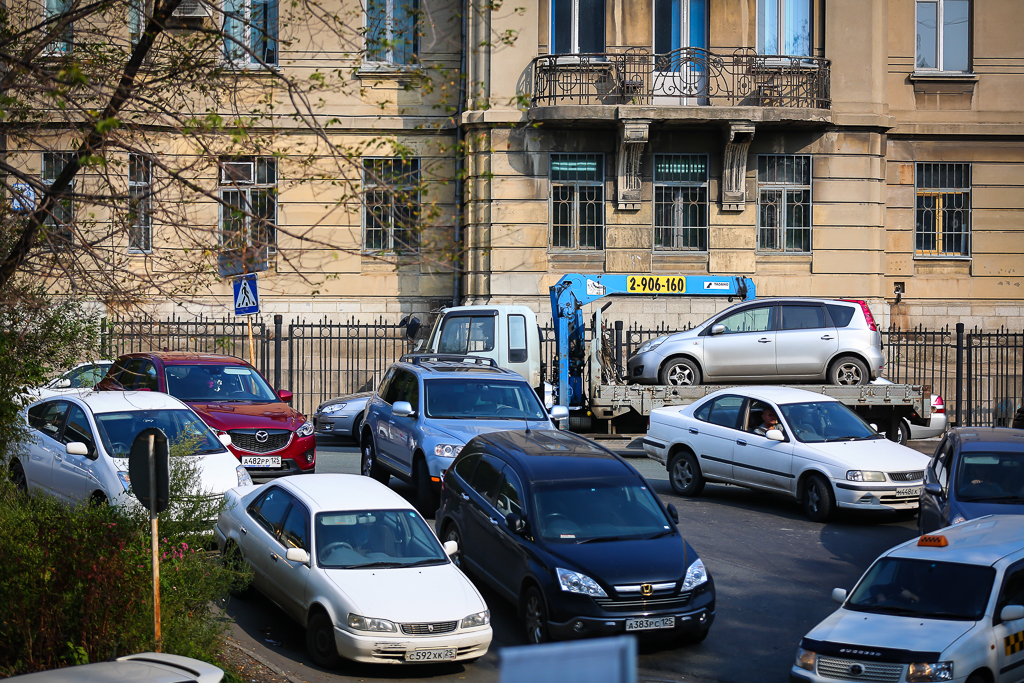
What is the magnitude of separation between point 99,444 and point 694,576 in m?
6.94

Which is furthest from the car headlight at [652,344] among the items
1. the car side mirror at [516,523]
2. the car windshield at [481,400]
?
the car side mirror at [516,523]

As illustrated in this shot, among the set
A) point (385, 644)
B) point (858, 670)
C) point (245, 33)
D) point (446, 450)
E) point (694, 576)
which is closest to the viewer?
point (858, 670)

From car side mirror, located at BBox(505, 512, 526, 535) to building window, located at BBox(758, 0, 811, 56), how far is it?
63.0 ft

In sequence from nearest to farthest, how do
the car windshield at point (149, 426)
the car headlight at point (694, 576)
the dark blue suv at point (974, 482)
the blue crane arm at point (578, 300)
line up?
1. the car headlight at point (694, 576)
2. the dark blue suv at point (974, 482)
3. the car windshield at point (149, 426)
4. the blue crane arm at point (578, 300)

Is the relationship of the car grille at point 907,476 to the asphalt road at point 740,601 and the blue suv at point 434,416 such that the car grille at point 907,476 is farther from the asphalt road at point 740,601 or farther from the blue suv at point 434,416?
the blue suv at point 434,416

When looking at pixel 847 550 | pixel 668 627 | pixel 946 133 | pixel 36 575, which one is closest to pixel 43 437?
pixel 36 575

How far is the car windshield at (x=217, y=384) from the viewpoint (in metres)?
15.1

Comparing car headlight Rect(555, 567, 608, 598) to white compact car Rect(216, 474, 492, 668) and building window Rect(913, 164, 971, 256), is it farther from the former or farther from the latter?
building window Rect(913, 164, 971, 256)

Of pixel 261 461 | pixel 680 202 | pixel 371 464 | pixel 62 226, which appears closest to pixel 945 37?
pixel 680 202

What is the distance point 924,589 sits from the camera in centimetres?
798

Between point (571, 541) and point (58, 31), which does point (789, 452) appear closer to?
point (571, 541)

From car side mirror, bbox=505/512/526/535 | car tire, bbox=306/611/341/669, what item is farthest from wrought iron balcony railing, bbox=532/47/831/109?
car tire, bbox=306/611/341/669

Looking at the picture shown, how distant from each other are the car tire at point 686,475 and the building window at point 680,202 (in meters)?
10.8

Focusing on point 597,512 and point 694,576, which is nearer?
point 694,576
